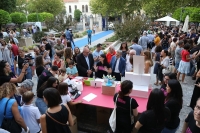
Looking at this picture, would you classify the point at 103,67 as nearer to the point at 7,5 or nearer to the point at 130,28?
the point at 130,28

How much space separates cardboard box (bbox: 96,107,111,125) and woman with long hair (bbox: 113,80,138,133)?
3.63 ft

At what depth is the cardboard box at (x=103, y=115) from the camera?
417 centimetres

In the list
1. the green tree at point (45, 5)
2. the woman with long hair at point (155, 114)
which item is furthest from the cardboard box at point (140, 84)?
the green tree at point (45, 5)

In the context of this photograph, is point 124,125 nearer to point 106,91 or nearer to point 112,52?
point 106,91

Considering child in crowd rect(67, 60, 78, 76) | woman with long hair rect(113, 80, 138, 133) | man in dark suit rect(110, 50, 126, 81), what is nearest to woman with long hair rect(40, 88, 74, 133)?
woman with long hair rect(113, 80, 138, 133)

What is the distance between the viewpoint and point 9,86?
9.76 feet

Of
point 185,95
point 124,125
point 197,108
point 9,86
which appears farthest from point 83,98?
point 185,95

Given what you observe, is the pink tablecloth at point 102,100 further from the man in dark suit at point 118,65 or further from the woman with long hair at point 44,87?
the man in dark suit at point 118,65

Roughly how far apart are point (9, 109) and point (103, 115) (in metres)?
2.24

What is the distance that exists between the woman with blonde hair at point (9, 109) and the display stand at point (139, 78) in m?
2.55

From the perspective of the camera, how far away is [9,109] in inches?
109

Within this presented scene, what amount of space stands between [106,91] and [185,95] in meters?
3.28

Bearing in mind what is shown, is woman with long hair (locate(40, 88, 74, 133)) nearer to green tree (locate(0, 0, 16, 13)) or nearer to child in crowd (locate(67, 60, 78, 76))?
child in crowd (locate(67, 60, 78, 76))

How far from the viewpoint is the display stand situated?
13.2 feet
